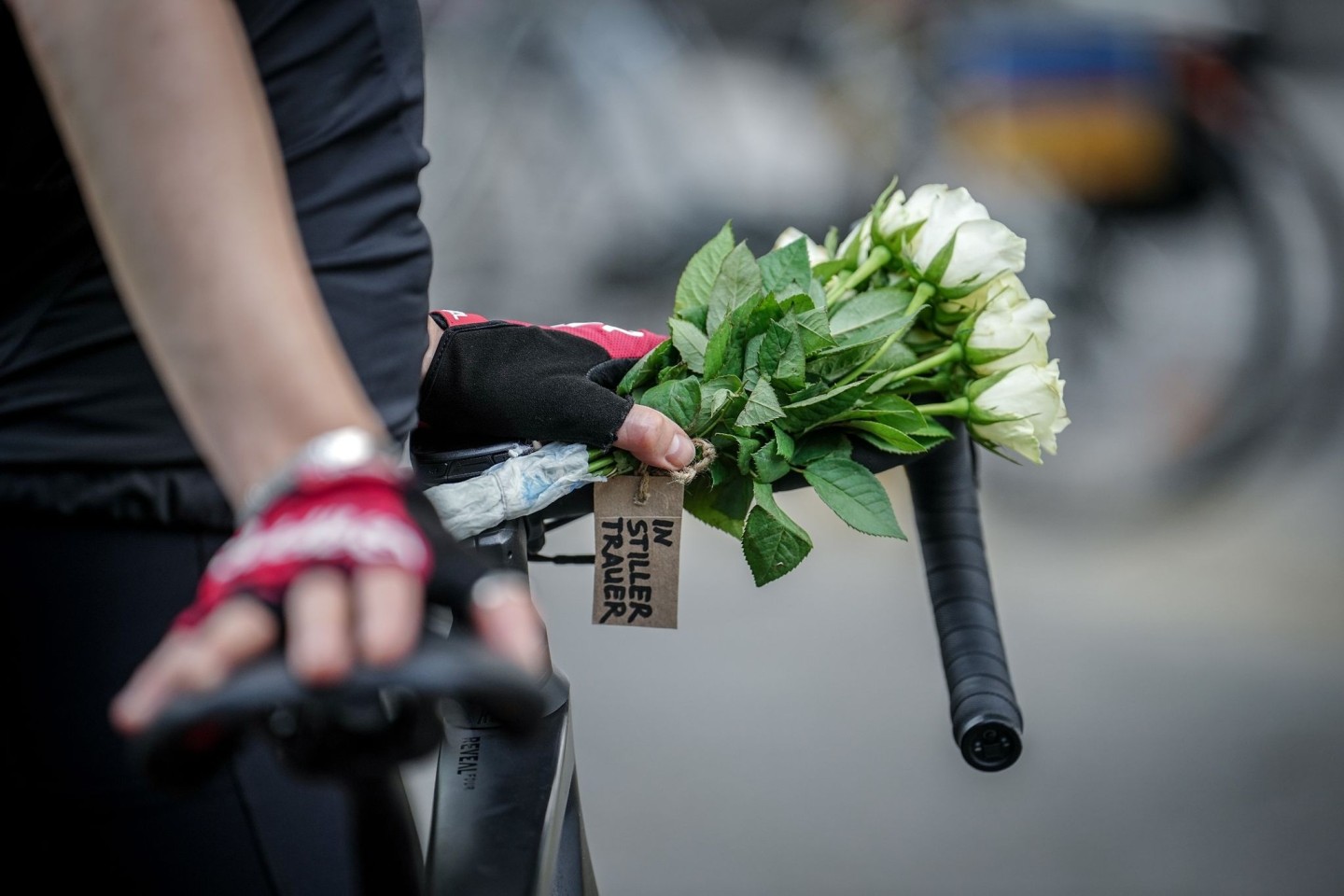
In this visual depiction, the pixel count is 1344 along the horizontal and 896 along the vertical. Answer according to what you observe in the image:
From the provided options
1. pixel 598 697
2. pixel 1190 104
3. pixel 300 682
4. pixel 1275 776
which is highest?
pixel 1190 104

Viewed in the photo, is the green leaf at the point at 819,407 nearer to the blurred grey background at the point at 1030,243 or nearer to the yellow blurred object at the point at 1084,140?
the blurred grey background at the point at 1030,243

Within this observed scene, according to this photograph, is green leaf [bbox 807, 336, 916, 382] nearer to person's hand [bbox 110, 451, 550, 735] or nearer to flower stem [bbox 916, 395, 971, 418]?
flower stem [bbox 916, 395, 971, 418]

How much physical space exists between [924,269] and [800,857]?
4.31ft

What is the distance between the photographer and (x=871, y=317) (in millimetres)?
975

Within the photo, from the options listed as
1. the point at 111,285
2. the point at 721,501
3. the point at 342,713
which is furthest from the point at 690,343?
the point at 342,713

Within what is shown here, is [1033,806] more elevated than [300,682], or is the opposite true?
[300,682]

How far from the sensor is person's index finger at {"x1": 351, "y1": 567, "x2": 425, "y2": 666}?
34 cm

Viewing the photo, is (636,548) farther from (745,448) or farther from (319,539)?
(319,539)

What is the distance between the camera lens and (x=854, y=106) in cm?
334

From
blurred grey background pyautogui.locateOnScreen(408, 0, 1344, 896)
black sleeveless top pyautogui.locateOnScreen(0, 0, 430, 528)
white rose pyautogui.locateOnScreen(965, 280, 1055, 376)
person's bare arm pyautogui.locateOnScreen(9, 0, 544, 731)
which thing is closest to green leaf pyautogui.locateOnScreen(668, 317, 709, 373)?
white rose pyautogui.locateOnScreen(965, 280, 1055, 376)

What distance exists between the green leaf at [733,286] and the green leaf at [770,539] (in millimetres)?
152

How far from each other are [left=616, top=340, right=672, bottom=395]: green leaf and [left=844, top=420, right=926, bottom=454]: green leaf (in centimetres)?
16

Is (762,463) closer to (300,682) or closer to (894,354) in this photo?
(894,354)

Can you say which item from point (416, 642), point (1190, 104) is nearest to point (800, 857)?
point (416, 642)
